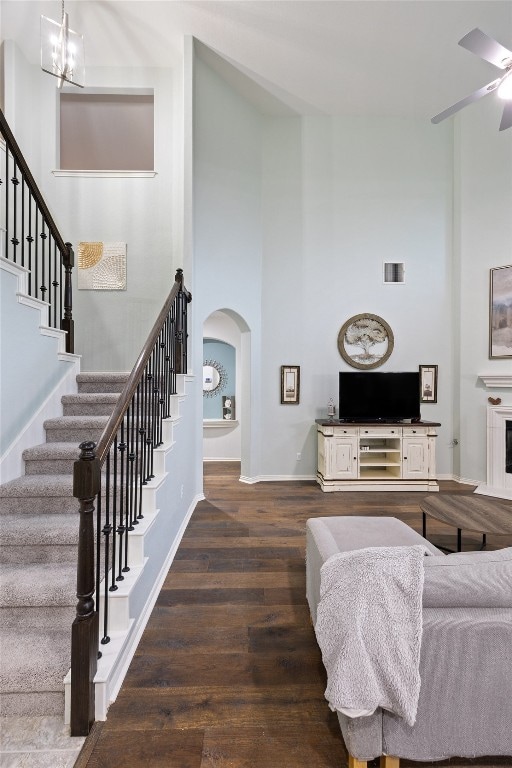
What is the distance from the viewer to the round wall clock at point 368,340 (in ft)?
19.0

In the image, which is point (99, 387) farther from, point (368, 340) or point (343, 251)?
point (343, 251)

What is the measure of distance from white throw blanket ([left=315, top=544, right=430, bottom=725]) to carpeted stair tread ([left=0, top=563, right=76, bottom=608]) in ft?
4.65

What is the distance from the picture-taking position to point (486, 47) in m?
2.52

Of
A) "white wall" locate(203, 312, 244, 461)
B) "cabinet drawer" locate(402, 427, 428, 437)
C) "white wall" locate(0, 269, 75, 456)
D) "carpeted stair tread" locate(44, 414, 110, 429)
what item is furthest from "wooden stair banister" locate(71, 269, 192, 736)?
"white wall" locate(203, 312, 244, 461)

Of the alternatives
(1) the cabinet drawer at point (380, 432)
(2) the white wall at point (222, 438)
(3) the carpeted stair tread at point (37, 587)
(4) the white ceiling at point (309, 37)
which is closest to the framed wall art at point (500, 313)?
(1) the cabinet drawer at point (380, 432)

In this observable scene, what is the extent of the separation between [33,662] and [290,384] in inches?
177

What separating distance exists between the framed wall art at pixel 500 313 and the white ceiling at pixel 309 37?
8.93ft

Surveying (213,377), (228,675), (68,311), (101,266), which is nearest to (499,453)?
(228,675)

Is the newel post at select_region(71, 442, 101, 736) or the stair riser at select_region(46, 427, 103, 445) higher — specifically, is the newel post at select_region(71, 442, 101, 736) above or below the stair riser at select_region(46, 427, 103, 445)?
below

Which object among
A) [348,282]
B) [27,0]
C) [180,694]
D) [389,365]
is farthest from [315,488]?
[27,0]

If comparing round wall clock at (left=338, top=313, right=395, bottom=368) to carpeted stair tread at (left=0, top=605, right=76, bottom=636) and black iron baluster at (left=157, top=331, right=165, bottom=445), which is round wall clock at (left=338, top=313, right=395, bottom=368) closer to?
black iron baluster at (left=157, top=331, right=165, bottom=445)

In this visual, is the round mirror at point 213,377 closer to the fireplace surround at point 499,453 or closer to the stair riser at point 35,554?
the fireplace surround at point 499,453

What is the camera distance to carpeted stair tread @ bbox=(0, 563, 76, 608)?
6.29 ft

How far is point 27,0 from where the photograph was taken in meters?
4.18
